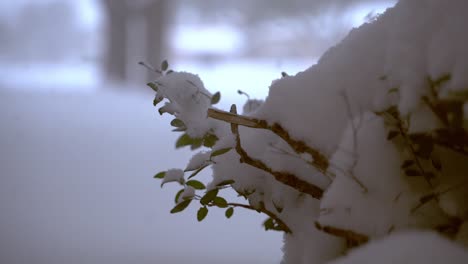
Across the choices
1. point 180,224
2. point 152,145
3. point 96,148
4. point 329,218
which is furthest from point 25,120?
point 329,218

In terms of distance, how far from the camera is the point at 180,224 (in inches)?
53.3

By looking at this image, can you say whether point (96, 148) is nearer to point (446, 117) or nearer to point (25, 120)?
point (25, 120)

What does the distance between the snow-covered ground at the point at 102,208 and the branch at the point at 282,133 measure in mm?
714

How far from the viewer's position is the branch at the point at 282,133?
0.43 metres

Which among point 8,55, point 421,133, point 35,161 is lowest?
point 421,133

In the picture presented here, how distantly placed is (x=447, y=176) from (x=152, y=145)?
214 cm

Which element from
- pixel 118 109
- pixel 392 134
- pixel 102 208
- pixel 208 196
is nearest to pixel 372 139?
pixel 392 134

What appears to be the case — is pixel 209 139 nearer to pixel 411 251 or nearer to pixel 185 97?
pixel 185 97

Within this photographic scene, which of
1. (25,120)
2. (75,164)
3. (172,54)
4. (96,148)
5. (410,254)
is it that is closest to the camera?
(410,254)

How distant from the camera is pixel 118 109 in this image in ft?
12.6

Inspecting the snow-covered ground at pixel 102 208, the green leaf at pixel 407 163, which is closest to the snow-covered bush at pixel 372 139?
the green leaf at pixel 407 163

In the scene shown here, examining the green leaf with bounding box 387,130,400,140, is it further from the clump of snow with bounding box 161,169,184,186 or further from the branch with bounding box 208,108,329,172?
the clump of snow with bounding box 161,169,184,186

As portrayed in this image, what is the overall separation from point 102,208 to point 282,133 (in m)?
1.17

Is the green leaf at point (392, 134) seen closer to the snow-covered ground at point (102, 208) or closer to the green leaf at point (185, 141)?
the green leaf at point (185, 141)
